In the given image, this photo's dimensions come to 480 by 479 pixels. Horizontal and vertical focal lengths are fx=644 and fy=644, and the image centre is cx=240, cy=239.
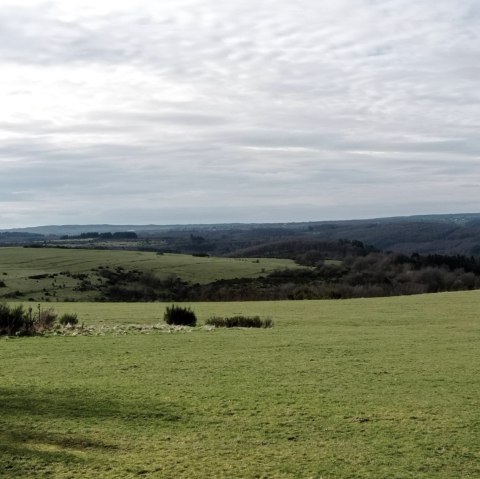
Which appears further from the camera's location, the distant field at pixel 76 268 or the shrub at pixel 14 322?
the distant field at pixel 76 268

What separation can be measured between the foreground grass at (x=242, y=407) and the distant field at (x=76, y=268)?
4887 centimetres

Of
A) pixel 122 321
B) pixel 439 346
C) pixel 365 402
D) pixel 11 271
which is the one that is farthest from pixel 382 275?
pixel 365 402

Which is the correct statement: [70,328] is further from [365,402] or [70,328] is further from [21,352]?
[365,402]

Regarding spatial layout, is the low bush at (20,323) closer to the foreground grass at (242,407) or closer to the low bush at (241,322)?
the foreground grass at (242,407)

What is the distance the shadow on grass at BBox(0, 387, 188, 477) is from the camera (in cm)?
742

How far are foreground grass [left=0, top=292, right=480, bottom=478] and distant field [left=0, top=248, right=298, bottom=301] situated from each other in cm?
4887

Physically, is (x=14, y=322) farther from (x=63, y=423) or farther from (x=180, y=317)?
(x=63, y=423)

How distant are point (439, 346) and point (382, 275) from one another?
7270 cm

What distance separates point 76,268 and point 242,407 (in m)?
79.7

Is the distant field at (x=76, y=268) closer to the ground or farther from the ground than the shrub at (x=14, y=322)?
closer to the ground

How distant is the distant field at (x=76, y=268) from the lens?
67438 mm

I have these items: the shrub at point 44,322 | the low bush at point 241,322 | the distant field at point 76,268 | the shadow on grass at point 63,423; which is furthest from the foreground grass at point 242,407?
the distant field at point 76,268

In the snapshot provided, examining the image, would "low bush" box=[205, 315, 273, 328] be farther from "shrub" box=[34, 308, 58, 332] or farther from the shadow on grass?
the shadow on grass

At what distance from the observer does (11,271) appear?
270 ft
